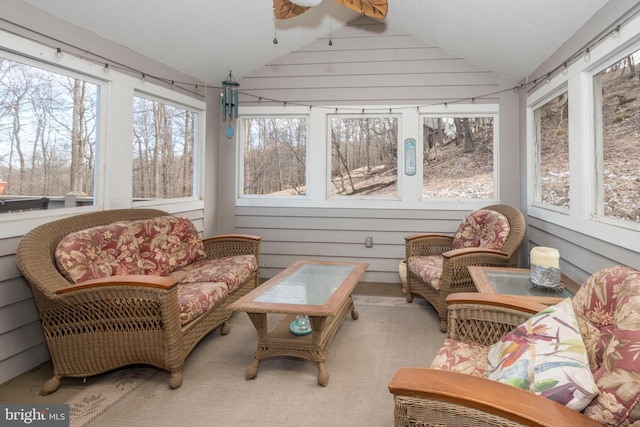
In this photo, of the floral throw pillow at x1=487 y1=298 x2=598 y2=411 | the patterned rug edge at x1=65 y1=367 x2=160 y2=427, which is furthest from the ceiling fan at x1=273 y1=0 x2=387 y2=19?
the patterned rug edge at x1=65 y1=367 x2=160 y2=427

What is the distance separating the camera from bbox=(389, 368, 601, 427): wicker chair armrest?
3.19ft

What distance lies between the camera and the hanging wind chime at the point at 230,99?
4.31m

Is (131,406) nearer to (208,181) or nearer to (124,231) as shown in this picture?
(124,231)

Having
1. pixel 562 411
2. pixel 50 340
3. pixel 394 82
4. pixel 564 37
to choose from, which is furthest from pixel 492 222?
pixel 50 340

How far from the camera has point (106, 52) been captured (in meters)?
2.93

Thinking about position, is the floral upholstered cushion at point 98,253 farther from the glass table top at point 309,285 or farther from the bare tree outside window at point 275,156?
the bare tree outside window at point 275,156

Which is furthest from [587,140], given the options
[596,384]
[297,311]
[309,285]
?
[297,311]

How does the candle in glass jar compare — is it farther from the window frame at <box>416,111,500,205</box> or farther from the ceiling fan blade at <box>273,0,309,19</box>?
the ceiling fan blade at <box>273,0,309,19</box>

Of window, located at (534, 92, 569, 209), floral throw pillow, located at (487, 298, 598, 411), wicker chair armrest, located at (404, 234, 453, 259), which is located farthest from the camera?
wicker chair armrest, located at (404, 234, 453, 259)

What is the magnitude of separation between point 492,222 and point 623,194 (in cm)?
117

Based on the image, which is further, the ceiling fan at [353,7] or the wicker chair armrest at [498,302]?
the ceiling fan at [353,7]

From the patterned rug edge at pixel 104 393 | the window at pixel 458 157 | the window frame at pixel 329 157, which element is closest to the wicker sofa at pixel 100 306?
the patterned rug edge at pixel 104 393

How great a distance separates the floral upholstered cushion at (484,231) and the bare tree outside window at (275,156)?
75.4 inches

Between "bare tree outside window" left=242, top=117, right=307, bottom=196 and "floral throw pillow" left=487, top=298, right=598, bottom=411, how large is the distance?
3.35 meters
